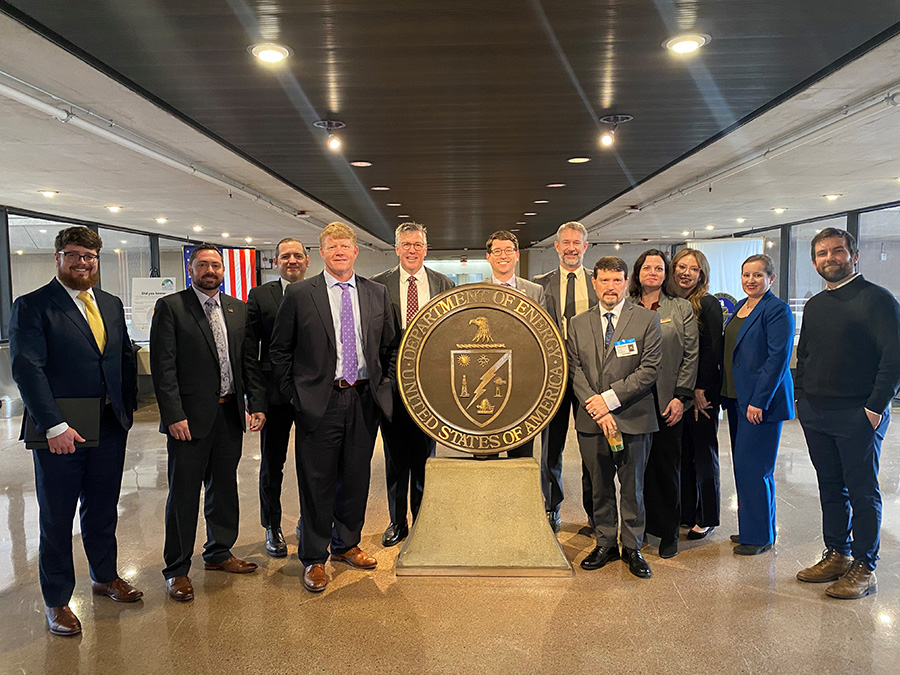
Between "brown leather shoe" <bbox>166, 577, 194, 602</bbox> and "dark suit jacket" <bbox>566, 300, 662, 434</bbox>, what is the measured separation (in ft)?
6.83

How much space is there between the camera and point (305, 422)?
3.12 meters

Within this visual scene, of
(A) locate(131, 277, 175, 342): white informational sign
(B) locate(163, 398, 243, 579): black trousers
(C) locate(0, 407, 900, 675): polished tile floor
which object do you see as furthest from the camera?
(A) locate(131, 277, 175, 342): white informational sign

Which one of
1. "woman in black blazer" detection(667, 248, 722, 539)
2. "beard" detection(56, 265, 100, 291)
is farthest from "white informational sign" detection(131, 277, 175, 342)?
"woman in black blazer" detection(667, 248, 722, 539)

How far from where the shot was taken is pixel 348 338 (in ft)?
10.4

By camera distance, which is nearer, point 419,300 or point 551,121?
point 419,300

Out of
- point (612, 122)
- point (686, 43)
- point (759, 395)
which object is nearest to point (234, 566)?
point (759, 395)

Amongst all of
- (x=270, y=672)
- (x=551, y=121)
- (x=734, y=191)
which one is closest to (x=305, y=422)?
(x=270, y=672)

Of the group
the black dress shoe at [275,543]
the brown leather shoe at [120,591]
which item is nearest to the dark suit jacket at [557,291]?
the black dress shoe at [275,543]

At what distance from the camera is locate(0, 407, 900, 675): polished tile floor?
97.8 inches

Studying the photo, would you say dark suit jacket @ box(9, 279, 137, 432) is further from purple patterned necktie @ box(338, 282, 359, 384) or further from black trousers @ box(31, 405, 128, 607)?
purple patterned necktie @ box(338, 282, 359, 384)

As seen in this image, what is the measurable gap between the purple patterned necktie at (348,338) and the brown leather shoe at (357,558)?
0.96 metres

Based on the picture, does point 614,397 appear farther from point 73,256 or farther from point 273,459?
point 73,256

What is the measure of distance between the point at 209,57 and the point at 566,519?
3564 mm

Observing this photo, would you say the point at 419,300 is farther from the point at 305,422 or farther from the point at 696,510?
the point at 696,510
